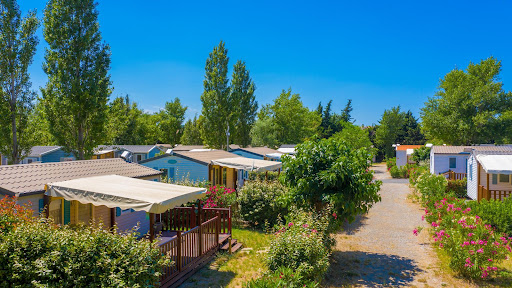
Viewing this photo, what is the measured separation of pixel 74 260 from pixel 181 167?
13.5 m

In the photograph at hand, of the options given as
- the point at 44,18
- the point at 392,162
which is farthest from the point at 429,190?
the point at 392,162

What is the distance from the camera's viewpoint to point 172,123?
6241cm

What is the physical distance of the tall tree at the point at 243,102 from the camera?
43259mm

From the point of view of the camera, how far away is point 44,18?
66.5ft

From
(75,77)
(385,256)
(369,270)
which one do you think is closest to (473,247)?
(369,270)

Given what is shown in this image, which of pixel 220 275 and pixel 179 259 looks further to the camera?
pixel 220 275

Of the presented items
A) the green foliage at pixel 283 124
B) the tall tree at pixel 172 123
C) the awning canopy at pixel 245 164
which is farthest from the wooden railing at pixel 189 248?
the tall tree at pixel 172 123

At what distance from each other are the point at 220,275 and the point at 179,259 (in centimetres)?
118

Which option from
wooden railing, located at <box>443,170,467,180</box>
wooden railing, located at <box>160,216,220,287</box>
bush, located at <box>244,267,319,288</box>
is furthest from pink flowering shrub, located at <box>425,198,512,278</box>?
wooden railing, located at <box>443,170,467,180</box>

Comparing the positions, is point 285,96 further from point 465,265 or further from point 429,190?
point 465,265

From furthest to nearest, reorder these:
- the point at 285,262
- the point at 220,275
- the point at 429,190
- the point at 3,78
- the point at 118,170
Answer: the point at 3,78
the point at 429,190
the point at 118,170
the point at 220,275
the point at 285,262

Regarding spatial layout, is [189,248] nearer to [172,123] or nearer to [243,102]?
[243,102]

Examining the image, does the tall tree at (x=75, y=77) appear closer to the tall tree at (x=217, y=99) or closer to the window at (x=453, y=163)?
the tall tree at (x=217, y=99)

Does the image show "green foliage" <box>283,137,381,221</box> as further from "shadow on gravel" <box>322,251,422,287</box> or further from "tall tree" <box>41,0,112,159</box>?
"tall tree" <box>41,0,112,159</box>
